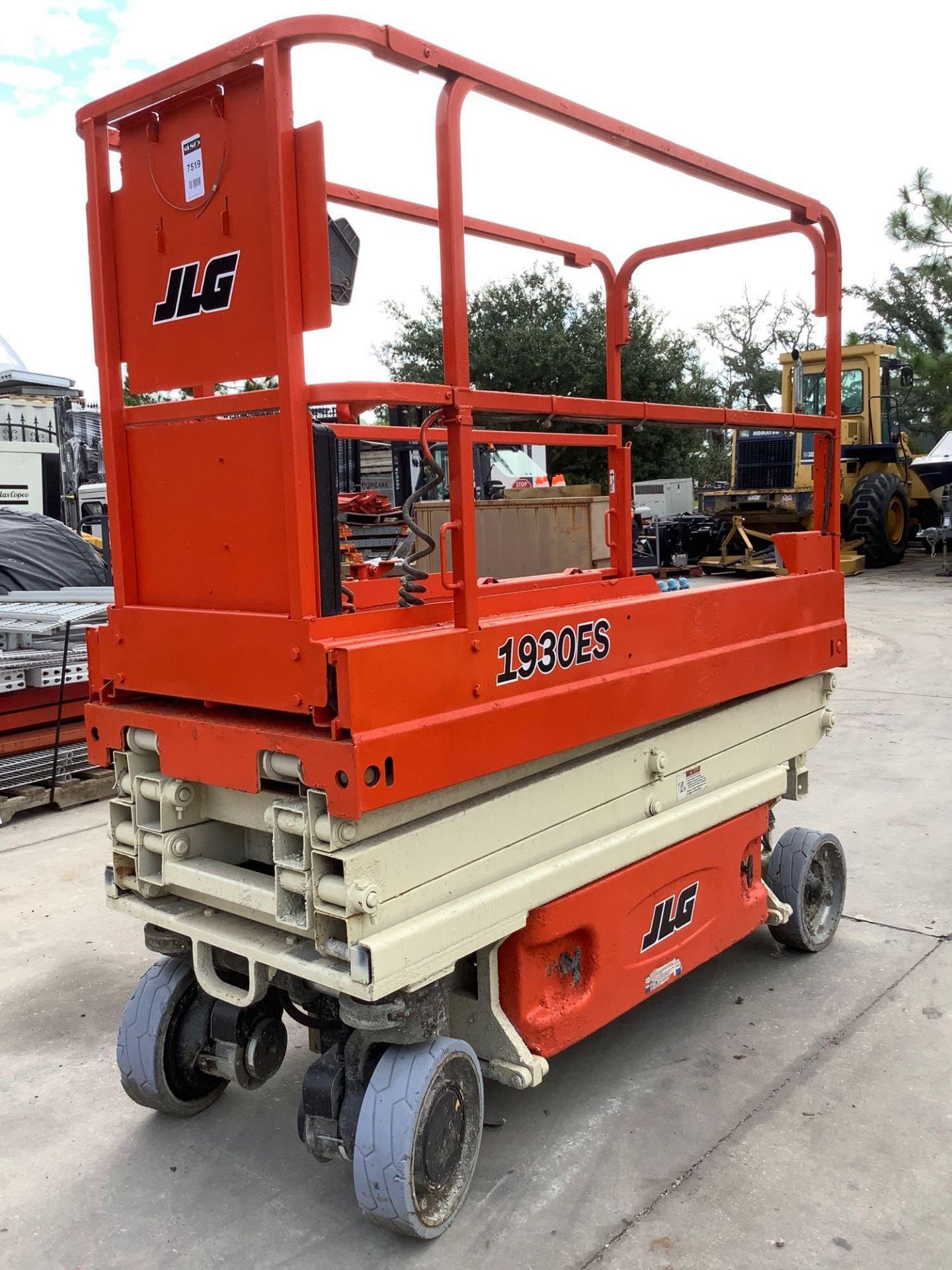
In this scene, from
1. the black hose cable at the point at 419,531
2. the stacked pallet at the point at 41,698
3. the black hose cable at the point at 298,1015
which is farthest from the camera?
the stacked pallet at the point at 41,698

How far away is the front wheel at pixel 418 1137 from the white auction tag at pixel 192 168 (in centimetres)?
207

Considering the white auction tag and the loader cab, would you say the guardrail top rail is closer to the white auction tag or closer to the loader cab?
the white auction tag

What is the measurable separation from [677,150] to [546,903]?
2.08 meters

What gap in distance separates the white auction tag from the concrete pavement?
6.84 feet

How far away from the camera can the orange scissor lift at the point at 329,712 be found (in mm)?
2320

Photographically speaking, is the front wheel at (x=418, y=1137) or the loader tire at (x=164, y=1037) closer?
Result: the front wheel at (x=418, y=1137)

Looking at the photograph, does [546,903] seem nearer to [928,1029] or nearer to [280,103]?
[928,1029]

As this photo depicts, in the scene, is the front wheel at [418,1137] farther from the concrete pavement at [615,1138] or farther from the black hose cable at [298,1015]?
the black hose cable at [298,1015]

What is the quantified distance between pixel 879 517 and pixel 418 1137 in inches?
651

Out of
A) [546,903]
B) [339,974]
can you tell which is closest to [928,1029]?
[546,903]

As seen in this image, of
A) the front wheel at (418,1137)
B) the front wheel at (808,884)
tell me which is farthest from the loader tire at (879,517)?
the front wheel at (418,1137)

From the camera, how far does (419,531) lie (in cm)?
244

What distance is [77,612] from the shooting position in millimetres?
6473

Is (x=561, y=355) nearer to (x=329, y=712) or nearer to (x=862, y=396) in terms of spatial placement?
(x=862, y=396)
